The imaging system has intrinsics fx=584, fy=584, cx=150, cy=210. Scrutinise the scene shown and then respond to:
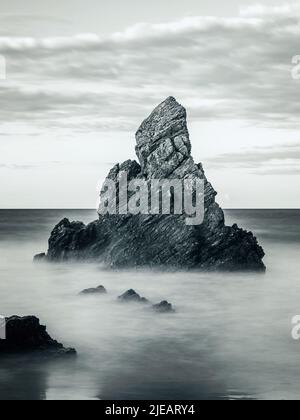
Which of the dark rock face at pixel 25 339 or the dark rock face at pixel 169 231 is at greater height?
the dark rock face at pixel 169 231

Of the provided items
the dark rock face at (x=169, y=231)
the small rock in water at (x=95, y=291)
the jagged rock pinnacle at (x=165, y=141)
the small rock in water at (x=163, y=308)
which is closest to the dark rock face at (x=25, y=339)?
the small rock in water at (x=163, y=308)

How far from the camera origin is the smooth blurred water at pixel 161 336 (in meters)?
16.7

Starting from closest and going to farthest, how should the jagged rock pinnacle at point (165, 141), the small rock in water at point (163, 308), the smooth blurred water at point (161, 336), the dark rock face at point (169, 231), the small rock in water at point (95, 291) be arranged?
the smooth blurred water at point (161, 336), the small rock in water at point (163, 308), the small rock in water at point (95, 291), the dark rock face at point (169, 231), the jagged rock pinnacle at point (165, 141)

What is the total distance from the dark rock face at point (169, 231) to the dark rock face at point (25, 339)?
65.4 feet

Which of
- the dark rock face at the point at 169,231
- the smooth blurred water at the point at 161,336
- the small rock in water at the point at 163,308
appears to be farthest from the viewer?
the dark rock face at the point at 169,231

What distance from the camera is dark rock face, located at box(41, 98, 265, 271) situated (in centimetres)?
3856

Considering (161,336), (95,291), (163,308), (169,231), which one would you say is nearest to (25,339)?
(161,336)

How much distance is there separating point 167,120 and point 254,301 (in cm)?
1543

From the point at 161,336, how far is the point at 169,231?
658 inches

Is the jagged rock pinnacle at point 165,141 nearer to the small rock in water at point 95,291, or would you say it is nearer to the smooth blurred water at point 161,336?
the smooth blurred water at point 161,336

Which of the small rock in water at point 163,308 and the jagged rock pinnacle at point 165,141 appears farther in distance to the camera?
the jagged rock pinnacle at point 165,141

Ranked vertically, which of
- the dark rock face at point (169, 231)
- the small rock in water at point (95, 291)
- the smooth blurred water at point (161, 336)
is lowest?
the smooth blurred water at point (161, 336)

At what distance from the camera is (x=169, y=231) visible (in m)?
39.0
